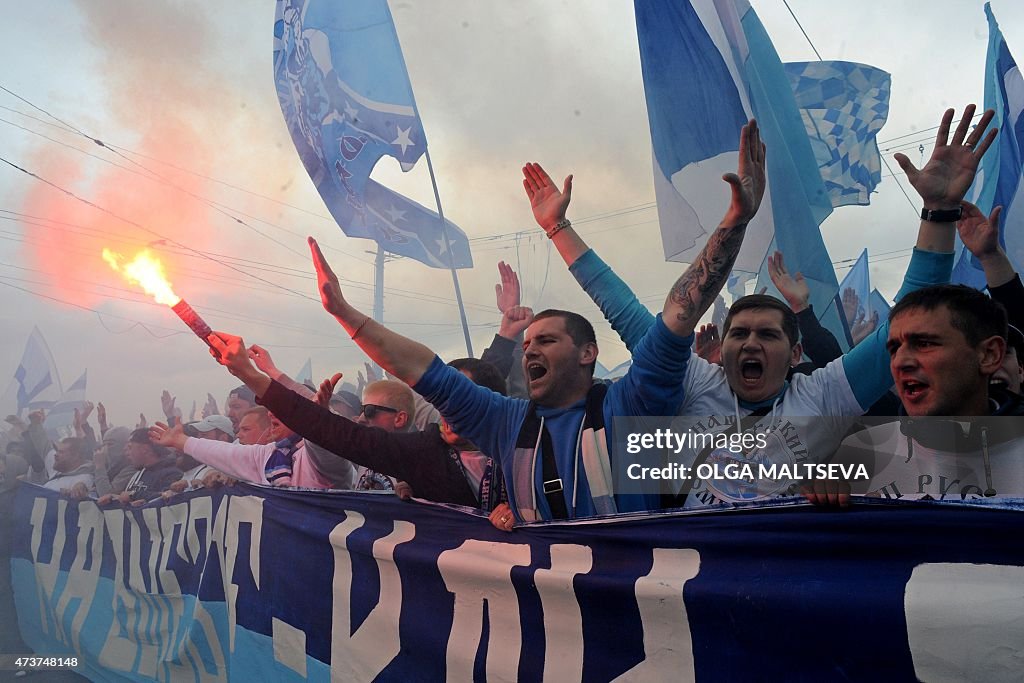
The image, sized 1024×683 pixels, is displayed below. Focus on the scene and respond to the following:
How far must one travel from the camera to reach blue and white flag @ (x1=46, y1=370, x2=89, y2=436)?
991 cm

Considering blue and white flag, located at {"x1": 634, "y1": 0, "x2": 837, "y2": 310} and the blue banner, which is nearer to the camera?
the blue banner

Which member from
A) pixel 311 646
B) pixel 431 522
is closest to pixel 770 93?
pixel 431 522

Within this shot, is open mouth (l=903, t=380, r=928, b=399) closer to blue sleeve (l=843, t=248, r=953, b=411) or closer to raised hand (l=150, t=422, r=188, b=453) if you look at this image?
blue sleeve (l=843, t=248, r=953, b=411)

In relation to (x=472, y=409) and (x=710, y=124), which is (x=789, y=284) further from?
(x=472, y=409)

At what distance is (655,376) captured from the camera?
2.21m

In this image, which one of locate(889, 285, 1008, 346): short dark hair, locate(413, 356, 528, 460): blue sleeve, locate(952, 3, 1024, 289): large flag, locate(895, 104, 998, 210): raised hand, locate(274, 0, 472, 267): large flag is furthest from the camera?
locate(274, 0, 472, 267): large flag

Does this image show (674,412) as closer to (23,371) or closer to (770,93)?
(770,93)

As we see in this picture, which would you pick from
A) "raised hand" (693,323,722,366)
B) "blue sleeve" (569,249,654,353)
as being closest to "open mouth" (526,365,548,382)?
"blue sleeve" (569,249,654,353)

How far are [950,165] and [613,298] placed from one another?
1192mm

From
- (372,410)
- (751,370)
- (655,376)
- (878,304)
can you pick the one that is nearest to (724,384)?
(751,370)

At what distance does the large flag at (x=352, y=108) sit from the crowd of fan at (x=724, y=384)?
8.99ft

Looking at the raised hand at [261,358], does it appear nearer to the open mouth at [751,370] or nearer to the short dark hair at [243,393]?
the open mouth at [751,370]

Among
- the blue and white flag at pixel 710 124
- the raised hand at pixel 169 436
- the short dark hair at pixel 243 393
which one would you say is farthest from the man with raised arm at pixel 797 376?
the short dark hair at pixel 243 393

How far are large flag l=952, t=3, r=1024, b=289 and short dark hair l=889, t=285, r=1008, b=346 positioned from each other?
2.02m
